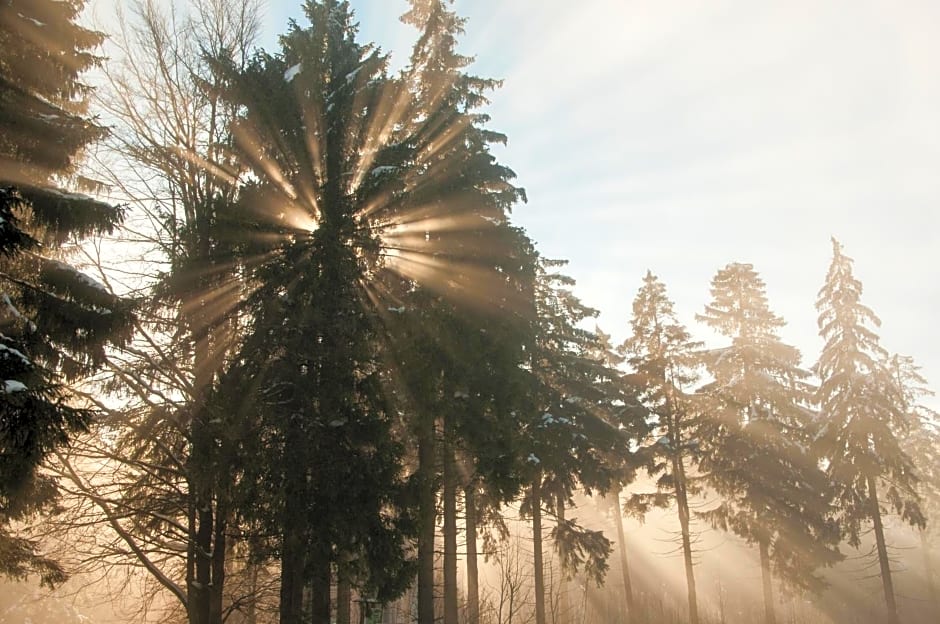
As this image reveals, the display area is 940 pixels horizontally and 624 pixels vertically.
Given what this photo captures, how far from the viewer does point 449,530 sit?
14477 mm

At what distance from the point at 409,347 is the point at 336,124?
219 inches

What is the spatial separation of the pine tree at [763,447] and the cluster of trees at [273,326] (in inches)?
344

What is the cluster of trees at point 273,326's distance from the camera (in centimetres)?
907

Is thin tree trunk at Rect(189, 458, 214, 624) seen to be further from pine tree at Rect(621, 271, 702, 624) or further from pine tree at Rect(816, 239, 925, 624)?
pine tree at Rect(816, 239, 925, 624)

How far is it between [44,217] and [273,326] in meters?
4.17

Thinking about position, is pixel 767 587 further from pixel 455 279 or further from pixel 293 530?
pixel 293 530

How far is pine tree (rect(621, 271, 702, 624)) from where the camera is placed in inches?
985

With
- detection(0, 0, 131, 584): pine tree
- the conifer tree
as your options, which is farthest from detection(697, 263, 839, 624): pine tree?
detection(0, 0, 131, 584): pine tree

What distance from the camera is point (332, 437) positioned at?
36.6 ft

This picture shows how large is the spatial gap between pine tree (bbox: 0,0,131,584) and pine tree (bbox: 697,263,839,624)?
23.5 meters

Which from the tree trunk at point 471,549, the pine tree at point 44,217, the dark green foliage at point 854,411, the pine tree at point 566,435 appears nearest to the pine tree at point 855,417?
the dark green foliage at point 854,411

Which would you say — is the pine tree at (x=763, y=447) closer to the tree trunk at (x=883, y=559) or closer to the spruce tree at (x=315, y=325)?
the tree trunk at (x=883, y=559)

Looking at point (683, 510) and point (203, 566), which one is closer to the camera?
point (203, 566)

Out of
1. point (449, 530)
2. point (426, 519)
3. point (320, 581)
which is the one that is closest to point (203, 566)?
point (320, 581)
